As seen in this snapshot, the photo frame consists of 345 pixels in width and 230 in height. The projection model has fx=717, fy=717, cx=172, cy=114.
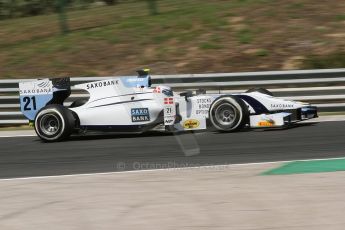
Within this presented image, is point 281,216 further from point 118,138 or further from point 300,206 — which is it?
point 118,138

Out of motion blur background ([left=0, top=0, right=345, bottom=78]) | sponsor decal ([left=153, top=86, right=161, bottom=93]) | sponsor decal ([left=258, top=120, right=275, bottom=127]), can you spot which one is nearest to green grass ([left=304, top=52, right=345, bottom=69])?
motion blur background ([left=0, top=0, right=345, bottom=78])

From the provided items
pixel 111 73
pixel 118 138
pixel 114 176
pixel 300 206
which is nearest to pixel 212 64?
pixel 111 73

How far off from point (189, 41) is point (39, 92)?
18.3ft

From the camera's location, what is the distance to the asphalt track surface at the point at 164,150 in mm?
8516

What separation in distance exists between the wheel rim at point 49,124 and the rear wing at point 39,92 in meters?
0.28

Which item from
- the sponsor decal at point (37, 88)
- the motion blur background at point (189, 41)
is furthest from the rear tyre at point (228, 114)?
the motion blur background at point (189, 41)

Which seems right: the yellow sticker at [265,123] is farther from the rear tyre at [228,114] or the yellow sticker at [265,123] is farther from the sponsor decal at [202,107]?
the sponsor decal at [202,107]

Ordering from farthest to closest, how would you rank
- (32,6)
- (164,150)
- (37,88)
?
(32,6) < (37,88) < (164,150)

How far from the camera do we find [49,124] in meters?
11.2

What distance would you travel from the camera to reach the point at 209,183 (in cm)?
702

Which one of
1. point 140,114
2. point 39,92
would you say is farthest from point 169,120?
point 39,92

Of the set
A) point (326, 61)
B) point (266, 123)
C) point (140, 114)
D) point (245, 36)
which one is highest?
point (245, 36)

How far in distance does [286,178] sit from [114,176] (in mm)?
1887

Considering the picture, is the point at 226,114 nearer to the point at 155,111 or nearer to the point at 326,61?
the point at 155,111
